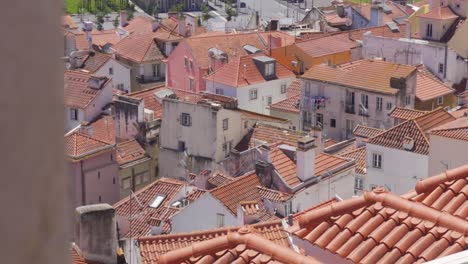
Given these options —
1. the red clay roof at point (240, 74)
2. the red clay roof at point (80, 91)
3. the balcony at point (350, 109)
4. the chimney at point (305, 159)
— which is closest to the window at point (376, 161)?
the chimney at point (305, 159)

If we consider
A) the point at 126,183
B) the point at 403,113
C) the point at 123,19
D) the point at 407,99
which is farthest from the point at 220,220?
the point at 123,19

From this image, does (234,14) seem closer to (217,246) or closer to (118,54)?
(118,54)

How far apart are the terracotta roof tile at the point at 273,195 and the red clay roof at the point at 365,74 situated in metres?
14.9

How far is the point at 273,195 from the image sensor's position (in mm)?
26578

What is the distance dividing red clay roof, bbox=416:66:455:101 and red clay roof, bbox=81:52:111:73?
1666 centimetres

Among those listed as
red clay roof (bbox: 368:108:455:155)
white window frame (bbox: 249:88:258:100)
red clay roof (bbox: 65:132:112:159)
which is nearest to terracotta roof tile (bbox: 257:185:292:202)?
red clay roof (bbox: 368:108:455:155)

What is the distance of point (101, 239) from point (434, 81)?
31123 millimetres

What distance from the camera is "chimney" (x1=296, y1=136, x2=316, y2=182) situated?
28312 millimetres

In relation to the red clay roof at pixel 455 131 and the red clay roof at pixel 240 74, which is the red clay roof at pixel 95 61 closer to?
the red clay roof at pixel 240 74

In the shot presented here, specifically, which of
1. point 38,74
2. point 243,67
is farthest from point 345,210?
point 243,67

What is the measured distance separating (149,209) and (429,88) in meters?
19.6

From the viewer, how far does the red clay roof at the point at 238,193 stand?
25.9m

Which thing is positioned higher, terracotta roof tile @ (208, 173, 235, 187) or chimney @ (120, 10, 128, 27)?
terracotta roof tile @ (208, 173, 235, 187)

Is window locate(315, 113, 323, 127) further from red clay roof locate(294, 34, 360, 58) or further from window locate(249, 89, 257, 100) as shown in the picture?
red clay roof locate(294, 34, 360, 58)
